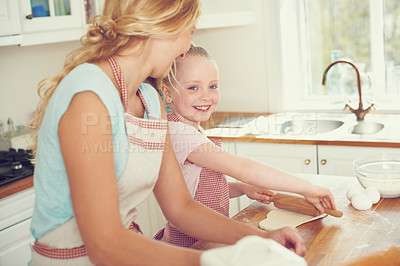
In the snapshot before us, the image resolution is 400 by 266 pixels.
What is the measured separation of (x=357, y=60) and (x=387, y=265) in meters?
2.21

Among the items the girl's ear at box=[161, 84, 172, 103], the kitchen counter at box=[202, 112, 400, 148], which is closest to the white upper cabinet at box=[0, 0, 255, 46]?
the kitchen counter at box=[202, 112, 400, 148]

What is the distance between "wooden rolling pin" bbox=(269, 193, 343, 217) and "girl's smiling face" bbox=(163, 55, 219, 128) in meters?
0.39

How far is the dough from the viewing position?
1.28 metres

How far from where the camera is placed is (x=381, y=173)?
1.45 metres

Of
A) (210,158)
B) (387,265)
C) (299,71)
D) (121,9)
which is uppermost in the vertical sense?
(121,9)

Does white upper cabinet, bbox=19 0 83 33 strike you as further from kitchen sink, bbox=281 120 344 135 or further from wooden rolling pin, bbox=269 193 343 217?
wooden rolling pin, bbox=269 193 343 217

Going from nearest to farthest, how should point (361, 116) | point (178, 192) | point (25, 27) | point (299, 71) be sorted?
point (178, 192) < point (25, 27) < point (361, 116) < point (299, 71)

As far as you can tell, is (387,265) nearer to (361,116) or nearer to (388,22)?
(361,116)

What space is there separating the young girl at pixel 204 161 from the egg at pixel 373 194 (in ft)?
0.43

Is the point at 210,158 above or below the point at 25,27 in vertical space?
below

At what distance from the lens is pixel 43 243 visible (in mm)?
1134

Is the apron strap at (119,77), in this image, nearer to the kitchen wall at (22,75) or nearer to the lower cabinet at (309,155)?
the lower cabinet at (309,155)

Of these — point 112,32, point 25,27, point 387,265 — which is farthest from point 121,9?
point 25,27

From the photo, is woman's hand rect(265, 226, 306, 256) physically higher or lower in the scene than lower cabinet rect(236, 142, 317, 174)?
higher
